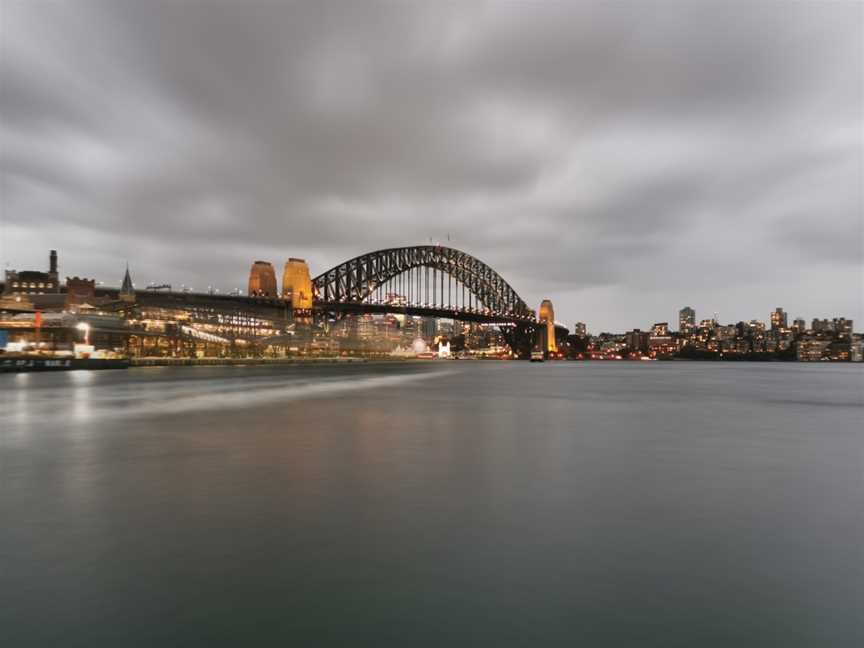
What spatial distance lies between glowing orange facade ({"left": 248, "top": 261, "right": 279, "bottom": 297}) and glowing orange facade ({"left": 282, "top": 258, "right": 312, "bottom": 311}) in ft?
9.12

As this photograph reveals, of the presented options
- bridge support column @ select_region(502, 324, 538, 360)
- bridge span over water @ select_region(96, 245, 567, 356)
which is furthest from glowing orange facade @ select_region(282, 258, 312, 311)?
bridge support column @ select_region(502, 324, 538, 360)

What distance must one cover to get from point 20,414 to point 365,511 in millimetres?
14776

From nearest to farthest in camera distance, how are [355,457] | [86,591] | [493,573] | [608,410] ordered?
1. [86,591]
2. [493,573]
3. [355,457]
4. [608,410]

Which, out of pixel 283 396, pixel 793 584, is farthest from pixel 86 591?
pixel 283 396

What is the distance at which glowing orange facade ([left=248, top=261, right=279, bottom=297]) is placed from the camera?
8619 centimetres

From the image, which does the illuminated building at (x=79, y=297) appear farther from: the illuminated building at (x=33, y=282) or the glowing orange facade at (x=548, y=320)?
the glowing orange facade at (x=548, y=320)

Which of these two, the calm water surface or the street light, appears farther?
the street light

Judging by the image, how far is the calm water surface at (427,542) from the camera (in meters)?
3.41

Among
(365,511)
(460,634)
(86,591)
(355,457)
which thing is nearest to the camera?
(460,634)

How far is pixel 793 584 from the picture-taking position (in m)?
4.05

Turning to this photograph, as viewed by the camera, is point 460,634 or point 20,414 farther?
point 20,414

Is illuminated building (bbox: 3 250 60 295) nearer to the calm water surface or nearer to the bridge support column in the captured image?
the bridge support column

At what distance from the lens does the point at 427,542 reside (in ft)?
16.1

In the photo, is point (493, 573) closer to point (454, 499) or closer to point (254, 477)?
point (454, 499)
